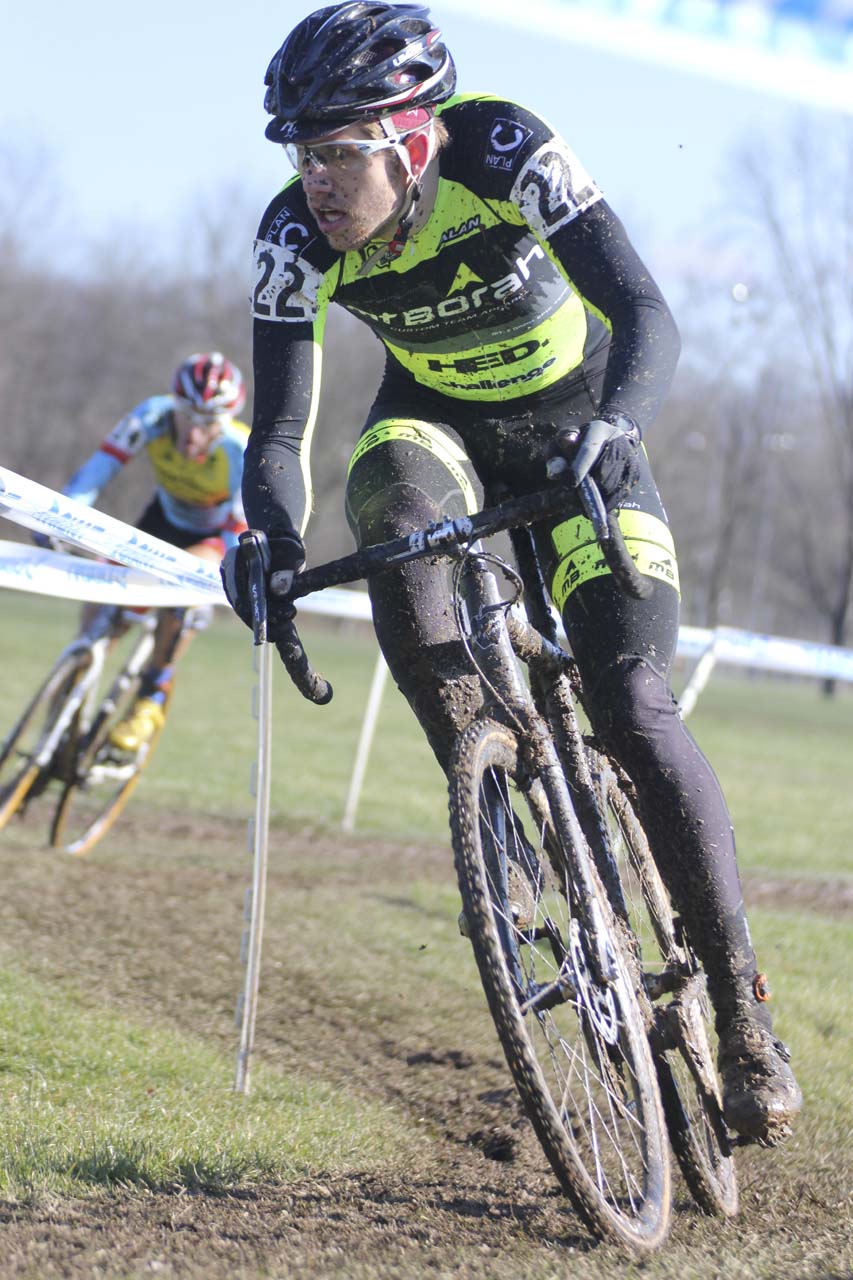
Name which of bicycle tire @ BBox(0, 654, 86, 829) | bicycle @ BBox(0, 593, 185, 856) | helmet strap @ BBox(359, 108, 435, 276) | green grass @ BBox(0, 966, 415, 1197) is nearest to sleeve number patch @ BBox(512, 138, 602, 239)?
helmet strap @ BBox(359, 108, 435, 276)

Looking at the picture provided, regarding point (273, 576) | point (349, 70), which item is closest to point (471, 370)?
point (349, 70)

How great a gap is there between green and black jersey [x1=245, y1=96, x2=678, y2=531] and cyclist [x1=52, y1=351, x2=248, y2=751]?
436 cm

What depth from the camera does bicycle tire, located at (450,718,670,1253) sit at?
2863 mm

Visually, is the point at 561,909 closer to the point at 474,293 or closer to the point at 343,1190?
the point at 343,1190

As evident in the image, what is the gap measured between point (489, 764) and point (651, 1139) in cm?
91

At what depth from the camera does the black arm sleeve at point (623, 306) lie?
3.31m

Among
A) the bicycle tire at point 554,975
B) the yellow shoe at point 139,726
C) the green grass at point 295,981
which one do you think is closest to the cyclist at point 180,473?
the yellow shoe at point 139,726

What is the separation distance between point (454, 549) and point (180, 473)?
20.1ft

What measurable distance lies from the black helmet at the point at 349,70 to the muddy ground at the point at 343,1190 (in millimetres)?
2519

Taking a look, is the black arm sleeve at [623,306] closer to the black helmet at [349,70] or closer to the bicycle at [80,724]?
the black helmet at [349,70]

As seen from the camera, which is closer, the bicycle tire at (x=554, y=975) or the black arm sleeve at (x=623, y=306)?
the bicycle tire at (x=554, y=975)

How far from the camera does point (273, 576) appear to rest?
10.8ft

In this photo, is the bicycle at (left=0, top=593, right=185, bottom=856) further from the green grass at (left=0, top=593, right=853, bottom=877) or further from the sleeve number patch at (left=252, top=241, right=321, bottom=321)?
the sleeve number patch at (left=252, top=241, right=321, bottom=321)

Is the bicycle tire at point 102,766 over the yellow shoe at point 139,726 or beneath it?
beneath
